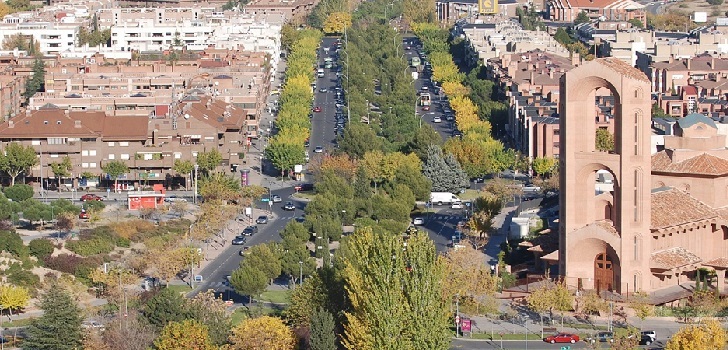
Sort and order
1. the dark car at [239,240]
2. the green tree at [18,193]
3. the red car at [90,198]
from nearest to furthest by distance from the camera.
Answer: the dark car at [239,240]
the green tree at [18,193]
the red car at [90,198]

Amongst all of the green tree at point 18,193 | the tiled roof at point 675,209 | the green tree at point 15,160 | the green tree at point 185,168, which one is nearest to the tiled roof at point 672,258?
the tiled roof at point 675,209

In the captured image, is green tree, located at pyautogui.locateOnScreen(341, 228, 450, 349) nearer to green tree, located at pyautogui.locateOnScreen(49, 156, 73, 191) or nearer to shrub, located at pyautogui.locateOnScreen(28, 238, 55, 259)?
shrub, located at pyautogui.locateOnScreen(28, 238, 55, 259)

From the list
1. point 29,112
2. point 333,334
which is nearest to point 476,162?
point 29,112

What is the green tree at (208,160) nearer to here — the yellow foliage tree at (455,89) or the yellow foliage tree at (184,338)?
the yellow foliage tree at (455,89)

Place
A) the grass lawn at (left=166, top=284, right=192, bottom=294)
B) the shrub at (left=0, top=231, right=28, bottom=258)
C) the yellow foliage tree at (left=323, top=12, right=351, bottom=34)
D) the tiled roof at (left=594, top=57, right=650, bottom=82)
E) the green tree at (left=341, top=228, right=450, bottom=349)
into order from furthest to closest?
the yellow foliage tree at (left=323, top=12, right=351, bottom=34) < the shrub at (left=0, top=231, right=28, bottom=258) < the grass lawn at (left=166, top=284, right=192, bottom=294) < the tiled roof at (left=594, top=57, right=650, bottom=82) < the green tree at (left=341, top=228, right=450, bottom=349)

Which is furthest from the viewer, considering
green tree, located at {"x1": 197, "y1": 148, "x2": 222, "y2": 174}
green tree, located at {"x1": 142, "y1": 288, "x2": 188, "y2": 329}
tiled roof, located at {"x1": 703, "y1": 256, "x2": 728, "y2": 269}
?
A: green tree, located at {"x1": 197, "y1": 148, "x2": 222, "y2": 174}

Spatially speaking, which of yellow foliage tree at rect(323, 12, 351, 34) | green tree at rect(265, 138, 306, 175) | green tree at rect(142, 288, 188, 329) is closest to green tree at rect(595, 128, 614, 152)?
green tree at rect(265, 138, 306, 175)

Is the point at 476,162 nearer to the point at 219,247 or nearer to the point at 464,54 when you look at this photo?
the point at 219,247

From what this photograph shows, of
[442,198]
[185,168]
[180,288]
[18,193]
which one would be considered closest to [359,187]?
[442,198]
